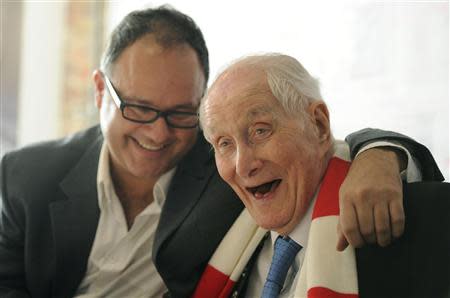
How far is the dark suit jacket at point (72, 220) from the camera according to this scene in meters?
1.89

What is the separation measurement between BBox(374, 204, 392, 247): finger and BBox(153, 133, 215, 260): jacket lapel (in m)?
0.80

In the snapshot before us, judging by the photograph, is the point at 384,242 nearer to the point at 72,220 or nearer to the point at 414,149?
the point at 414,149

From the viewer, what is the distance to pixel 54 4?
4.02 m

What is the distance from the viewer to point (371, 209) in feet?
4.17

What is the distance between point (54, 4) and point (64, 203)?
7.64ft

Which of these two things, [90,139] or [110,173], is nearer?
[110,173]

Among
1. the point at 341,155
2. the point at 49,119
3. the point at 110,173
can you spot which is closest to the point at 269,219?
the point at 341,155

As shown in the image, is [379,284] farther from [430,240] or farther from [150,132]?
[150,132]

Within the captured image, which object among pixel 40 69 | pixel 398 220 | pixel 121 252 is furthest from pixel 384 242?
pixel 40 69

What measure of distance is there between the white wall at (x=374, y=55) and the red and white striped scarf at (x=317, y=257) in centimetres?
79

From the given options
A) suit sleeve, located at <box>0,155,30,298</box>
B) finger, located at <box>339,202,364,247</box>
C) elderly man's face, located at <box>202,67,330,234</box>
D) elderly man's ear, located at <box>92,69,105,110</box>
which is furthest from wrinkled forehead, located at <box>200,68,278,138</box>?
suit sleeve, located at <box>0,155,30,298</box>

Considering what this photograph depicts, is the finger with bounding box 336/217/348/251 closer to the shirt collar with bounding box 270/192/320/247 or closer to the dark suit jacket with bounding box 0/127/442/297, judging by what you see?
the shirt collar with bounding box 270/192/320/247

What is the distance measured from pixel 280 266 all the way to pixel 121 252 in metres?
0.68

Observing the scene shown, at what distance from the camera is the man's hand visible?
127 cm
